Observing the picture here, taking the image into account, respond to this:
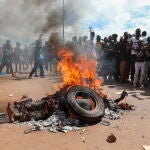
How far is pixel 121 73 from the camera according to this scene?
1650cm

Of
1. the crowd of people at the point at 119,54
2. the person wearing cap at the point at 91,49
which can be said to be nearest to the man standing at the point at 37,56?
the crowd of people at the point at 119,54

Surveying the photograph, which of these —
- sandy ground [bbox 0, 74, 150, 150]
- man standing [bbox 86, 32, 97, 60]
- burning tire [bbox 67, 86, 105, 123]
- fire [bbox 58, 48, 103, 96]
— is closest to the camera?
sandy ground [bbox 0, 74, 150, 150]

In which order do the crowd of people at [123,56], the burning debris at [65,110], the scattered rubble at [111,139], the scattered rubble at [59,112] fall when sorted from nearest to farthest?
the scattered rubble at [111,139], the scattered rubble at [59,112], the burning debris at [65,110], the crowd of people at [123,56]

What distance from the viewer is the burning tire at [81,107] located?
8578 mm

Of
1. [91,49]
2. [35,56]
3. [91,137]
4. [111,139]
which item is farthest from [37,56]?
[111,139]

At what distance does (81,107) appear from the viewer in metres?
9.06

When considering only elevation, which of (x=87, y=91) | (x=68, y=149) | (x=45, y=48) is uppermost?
(x=45, y=48)

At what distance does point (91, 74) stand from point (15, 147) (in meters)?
5.53

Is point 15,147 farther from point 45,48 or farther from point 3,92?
point 45,48

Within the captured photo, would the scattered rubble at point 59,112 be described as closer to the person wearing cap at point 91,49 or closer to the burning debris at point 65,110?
the burning debris at point 65,110

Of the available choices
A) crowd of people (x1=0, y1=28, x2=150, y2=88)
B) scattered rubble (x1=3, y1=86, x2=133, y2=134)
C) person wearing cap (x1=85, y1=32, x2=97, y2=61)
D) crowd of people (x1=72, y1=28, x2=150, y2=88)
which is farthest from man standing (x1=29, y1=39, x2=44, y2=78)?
scattered rubble (x1=3, y1=86, x2=133, y2=134)

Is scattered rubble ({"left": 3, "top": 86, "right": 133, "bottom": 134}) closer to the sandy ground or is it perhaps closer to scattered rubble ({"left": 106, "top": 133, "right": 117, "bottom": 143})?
→ the sandy ground

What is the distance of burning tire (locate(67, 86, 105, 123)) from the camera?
338 inches

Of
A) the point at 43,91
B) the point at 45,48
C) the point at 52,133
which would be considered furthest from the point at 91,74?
the point at 45,48
